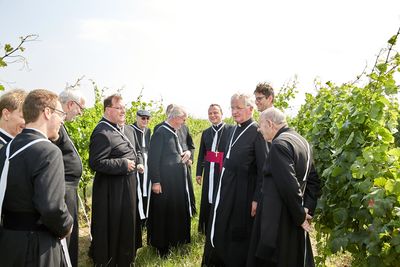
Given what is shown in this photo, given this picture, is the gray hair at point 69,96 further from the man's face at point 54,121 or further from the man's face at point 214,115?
the man's face at point 214,115

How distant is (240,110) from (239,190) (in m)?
0.96

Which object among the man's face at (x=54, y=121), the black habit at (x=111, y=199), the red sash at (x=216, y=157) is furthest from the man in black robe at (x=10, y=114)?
the red sash at (x=216, y=157)

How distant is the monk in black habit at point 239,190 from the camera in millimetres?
4129

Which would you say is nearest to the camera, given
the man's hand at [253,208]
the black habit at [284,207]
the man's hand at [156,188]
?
the black habit at [284,207]

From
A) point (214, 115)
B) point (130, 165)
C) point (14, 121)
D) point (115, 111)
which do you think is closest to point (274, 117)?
point (130, 165)

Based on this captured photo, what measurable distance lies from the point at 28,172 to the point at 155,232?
3471 mm

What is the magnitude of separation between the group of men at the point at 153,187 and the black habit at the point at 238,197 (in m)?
0.01

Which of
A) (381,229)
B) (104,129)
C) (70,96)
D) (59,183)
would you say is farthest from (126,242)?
(381,229)

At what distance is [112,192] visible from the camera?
444cm

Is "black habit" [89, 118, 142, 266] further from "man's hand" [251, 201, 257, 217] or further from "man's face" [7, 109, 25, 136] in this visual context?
"man's hand" [251, 201, 257, 217]

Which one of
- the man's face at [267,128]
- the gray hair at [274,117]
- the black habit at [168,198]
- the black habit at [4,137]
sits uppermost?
the gray hair at [274,117]

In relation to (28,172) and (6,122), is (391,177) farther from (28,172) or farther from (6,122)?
(6,122)

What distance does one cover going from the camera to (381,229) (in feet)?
8.69

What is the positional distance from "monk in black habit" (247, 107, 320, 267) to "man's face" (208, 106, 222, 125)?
3.07m
